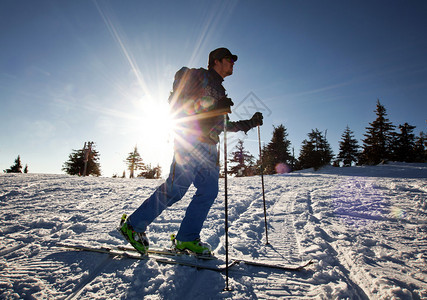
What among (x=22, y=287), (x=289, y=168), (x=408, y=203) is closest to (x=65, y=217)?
(x=22, y=287)

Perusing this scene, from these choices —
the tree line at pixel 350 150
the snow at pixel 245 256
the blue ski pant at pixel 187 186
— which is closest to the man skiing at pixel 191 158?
the blue ski pant at pixel 187 186

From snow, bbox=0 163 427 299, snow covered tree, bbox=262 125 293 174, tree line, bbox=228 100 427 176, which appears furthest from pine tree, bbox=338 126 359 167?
snow, bbox=0 163 427 299

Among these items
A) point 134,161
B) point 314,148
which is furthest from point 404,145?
point 134,161

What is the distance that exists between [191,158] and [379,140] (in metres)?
33.8

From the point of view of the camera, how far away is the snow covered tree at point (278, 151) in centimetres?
2717

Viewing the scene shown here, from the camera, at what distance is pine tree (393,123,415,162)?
2599cm

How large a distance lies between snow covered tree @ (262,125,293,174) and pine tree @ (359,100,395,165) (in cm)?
1029

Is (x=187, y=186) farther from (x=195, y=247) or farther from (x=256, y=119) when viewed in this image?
(x=256, y=119)

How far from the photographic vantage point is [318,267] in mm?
1644

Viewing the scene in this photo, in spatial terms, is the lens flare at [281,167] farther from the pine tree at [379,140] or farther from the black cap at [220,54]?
the black cap at [220,54]

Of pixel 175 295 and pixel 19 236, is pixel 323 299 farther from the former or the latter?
pixel 19 236

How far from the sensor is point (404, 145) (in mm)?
27109

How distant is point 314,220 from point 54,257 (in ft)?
11.7

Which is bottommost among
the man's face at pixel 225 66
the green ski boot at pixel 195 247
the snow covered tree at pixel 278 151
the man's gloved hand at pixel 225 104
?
the green ski boot at pixel 195 247
